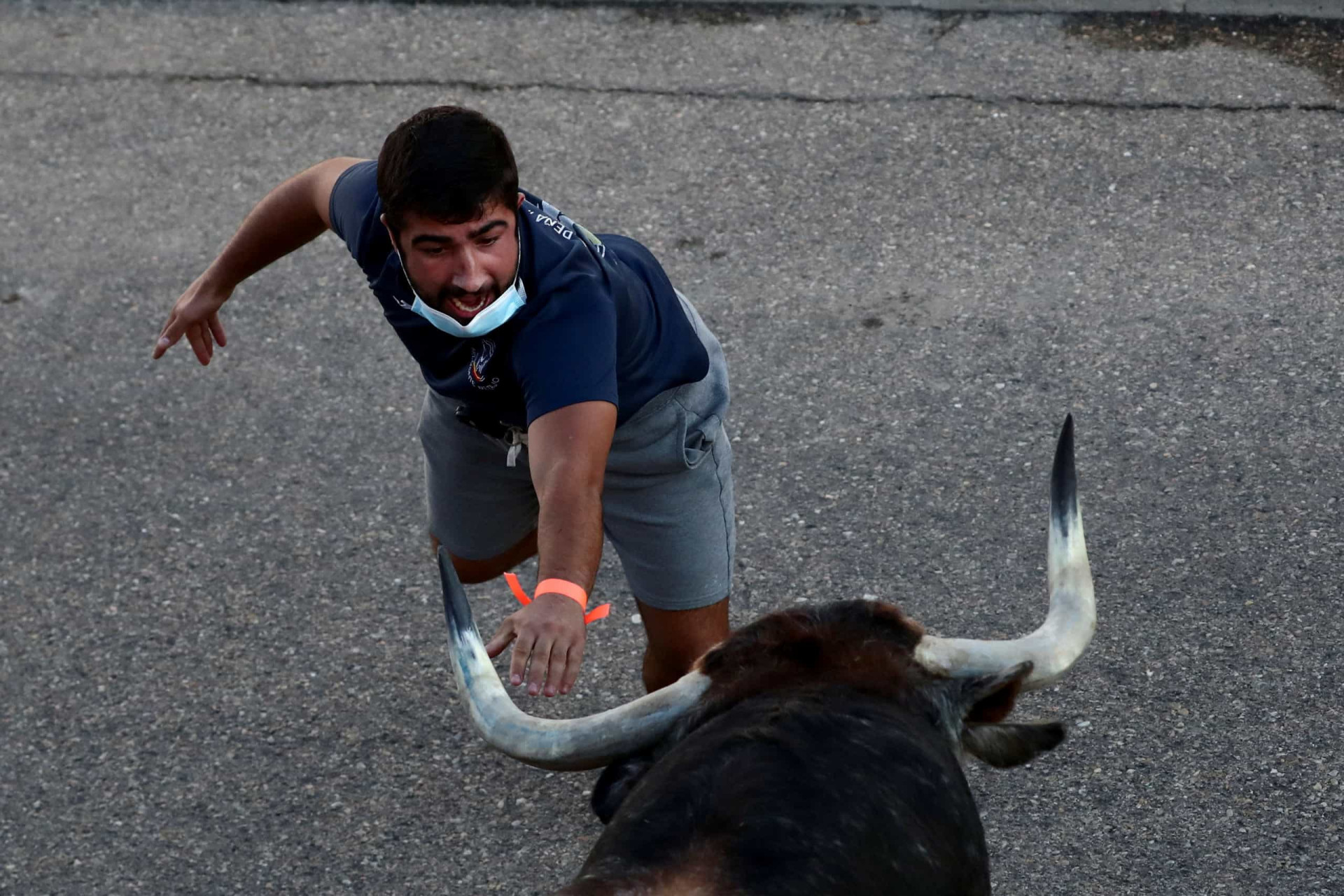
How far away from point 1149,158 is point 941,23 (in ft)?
5.03

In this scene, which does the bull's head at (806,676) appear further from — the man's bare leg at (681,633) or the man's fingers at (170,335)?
the man's fingers at (170,335)

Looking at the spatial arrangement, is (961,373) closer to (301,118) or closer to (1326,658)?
(1326,658)

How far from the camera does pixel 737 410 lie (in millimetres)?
5676

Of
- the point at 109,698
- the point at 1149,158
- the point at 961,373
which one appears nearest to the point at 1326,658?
the point at 961,373

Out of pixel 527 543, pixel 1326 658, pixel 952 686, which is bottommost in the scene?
pixel 1326 658

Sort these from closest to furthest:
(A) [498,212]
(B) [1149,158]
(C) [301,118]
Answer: (A) [498,212] → (B) [1149,158] → (C) [301,118]

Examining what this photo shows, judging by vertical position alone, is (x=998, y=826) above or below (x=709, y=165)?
below

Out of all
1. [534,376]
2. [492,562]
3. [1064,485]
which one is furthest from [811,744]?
[492,562]

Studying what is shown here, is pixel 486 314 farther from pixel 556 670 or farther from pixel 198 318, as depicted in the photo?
pixel 198 318

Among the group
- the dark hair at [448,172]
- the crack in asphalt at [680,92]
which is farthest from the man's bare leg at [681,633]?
the crack in asphalt at [680,92]

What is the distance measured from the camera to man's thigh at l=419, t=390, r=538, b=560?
3.98 m

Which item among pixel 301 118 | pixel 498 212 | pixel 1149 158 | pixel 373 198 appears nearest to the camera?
pixel 498 212

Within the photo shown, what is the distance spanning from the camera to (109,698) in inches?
190

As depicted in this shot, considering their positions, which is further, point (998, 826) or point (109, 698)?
point (109, 698)
